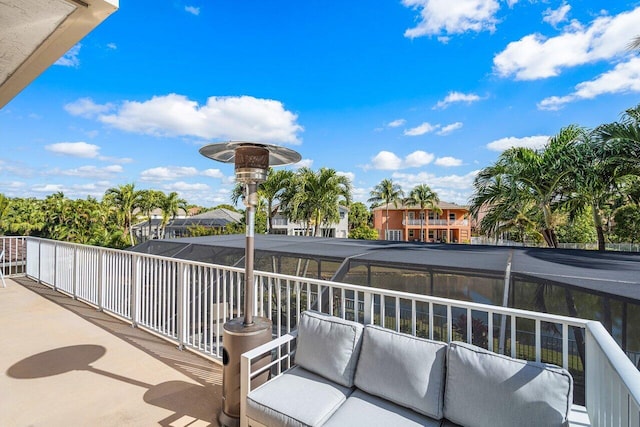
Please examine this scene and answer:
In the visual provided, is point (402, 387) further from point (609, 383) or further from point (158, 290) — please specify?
point (158, 290)

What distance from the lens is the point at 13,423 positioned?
212 cm

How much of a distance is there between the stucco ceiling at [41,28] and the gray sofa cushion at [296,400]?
2544 mm

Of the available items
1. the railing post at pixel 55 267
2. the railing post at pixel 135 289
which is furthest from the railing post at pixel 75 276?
the railing post at pixel 135 289

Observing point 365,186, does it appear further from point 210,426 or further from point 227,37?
point 210,426

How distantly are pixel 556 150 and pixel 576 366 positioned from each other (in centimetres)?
723

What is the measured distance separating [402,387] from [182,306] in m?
2.56

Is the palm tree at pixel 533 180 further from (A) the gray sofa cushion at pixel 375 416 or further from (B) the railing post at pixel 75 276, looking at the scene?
(B) the railing post at pixel 75 276

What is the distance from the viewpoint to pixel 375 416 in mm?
1632

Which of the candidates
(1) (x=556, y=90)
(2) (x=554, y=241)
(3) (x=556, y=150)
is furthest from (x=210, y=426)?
(1) (x=556, y=90)

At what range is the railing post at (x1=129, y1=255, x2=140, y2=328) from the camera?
3906 mm

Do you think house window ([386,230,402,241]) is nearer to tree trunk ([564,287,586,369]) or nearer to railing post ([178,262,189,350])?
tree trunk ([564,287,586,369])

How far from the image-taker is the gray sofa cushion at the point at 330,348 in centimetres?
195

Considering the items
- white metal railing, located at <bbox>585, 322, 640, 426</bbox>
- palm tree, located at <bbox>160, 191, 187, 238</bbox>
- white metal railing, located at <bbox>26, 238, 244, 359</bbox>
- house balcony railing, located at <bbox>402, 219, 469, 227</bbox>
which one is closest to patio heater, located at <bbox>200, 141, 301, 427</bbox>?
white metal railing, located at <bbox>26, 238, 244, 359</bbox>

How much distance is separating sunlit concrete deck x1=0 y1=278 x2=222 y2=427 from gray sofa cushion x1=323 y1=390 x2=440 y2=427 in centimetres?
112
